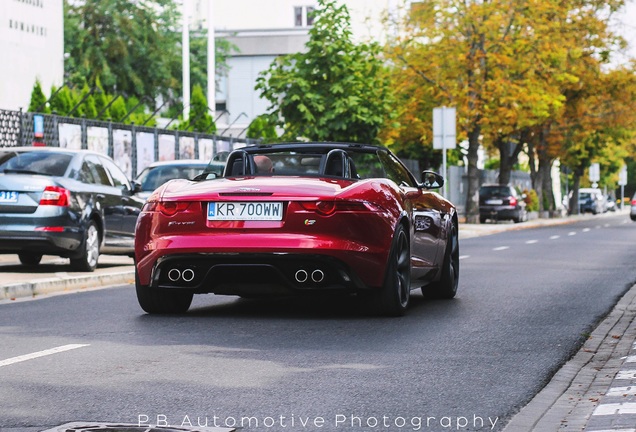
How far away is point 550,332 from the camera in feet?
34.9

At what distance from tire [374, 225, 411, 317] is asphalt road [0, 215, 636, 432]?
12 centimetres

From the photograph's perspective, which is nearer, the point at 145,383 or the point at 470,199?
the point at 145,383

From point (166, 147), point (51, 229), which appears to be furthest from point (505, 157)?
point (51, 229)

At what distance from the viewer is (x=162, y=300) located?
11.5 m

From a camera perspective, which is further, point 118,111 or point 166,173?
point 118,111

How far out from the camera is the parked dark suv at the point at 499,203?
5691 cm

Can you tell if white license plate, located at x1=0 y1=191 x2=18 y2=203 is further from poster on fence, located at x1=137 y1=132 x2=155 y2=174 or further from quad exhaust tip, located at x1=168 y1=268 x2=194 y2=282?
poster on fence, located at x1=137 y1=132 x2=155 y2=174

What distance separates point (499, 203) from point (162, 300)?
1827 inches

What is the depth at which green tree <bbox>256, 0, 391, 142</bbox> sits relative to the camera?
33.2m

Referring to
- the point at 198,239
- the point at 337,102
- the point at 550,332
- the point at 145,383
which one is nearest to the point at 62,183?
the point at 198,239

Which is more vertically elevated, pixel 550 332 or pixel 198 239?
pixel 198 239

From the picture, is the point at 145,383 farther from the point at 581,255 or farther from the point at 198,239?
the point at 581,255

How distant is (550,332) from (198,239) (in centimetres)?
271

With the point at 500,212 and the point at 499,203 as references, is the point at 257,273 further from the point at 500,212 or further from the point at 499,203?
the point at 499,203
